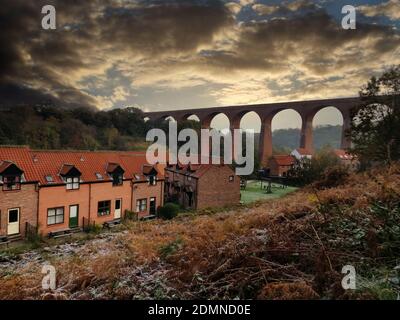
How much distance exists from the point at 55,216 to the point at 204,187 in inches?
452

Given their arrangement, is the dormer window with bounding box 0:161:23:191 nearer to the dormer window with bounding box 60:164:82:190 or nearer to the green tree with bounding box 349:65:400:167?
the dormer window with bounding box 60:164:82:190

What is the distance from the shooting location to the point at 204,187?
22.5 m

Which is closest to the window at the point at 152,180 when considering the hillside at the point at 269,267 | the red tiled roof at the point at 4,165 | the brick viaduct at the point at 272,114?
the red tiled roof at the point at 4,165

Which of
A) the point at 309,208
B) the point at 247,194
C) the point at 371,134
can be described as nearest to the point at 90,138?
the point at 247,194

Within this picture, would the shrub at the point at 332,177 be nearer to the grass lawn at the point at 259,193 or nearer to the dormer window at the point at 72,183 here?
the dormer window at the point at 72,183

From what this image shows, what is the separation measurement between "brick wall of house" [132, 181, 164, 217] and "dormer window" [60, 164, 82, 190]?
4.16 meters

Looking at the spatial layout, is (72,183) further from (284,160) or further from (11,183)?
(284,160)

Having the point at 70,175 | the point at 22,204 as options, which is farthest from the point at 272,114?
the point at 22,204

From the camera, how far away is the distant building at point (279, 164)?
3578 cm

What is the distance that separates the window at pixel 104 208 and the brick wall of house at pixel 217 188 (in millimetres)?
7491

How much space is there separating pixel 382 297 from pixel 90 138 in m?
37.5

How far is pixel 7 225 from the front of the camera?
1322 centimetres
